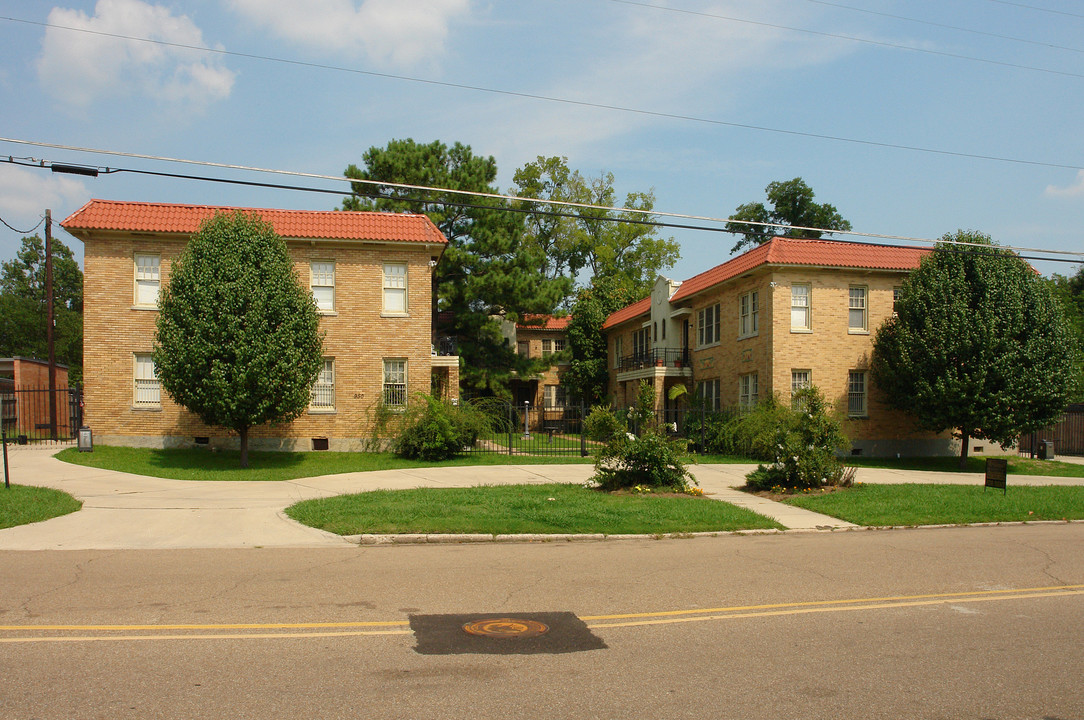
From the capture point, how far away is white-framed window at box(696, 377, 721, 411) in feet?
104

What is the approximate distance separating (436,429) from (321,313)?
223 inches

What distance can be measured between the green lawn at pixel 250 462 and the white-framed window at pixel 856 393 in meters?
10.4

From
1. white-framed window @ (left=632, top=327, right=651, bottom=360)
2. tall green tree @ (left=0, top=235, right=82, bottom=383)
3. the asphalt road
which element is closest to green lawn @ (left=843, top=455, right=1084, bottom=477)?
white-framed window @ (left=632, top=327, right=651, bottom=360)

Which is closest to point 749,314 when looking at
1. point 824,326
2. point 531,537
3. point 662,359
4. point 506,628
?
point 824,326

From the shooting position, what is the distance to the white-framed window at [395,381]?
1016 inches

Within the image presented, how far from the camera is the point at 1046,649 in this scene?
20.2ft

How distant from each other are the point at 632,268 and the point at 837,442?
4134cm

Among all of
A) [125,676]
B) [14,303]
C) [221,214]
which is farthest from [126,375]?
[14,303]

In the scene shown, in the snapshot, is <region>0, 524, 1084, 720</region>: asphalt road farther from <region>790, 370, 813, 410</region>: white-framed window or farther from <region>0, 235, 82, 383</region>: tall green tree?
<region>0, 235, 82, 383</region>: tall green tree

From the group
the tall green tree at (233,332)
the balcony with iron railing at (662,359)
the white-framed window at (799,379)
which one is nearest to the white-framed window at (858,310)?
the white-framed window at (799,379)

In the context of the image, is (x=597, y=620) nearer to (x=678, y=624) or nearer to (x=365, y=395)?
(x=678, y=624)

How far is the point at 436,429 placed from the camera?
893 inches

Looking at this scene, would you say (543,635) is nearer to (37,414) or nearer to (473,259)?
(473,259)

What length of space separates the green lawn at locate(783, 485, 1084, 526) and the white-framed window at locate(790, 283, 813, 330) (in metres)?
11.0
